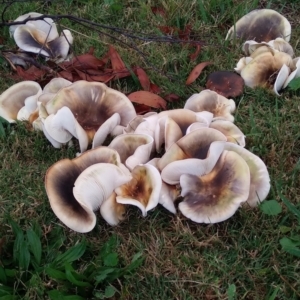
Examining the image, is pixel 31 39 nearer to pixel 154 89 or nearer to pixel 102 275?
pixel 154 89

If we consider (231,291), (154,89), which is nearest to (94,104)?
(154,89)

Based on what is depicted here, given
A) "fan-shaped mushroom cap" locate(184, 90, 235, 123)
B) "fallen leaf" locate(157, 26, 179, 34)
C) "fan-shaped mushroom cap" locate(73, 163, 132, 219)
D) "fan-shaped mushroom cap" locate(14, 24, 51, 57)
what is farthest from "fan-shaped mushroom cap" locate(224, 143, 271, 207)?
"fan-shaped mushroom cap" locate(14, 24, 51, 57)

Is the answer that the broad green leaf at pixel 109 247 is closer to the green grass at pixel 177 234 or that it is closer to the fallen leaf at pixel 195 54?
the green grass at pixel 177 234

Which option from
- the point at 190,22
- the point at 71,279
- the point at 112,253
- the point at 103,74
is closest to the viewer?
the point at 71,279

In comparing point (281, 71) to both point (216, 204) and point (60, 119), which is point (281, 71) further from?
point (60, 119)

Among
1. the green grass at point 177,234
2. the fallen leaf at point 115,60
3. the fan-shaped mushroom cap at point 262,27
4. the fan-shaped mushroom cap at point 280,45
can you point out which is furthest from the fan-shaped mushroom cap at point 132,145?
the fan-shaped mushroom cap at point 262,27

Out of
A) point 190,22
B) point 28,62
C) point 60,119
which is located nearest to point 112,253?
point 60,119
